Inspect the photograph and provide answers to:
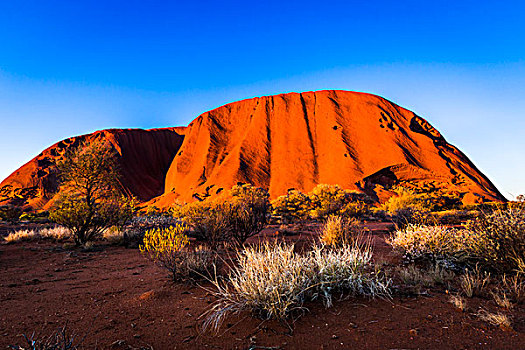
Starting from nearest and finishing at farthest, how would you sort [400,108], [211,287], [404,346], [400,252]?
[404,346] < [211,287] < [400,252] < [400,108]

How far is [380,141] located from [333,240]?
39048mm

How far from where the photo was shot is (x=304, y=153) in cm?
4388

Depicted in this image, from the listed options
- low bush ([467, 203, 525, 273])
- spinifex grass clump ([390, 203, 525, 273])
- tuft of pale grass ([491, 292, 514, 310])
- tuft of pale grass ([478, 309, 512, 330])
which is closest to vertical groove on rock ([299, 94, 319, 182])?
spinifex grass clump ([390, 203, 525, 273])

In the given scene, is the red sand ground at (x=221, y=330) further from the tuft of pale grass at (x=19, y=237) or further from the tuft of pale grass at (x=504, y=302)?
the tuft of pale grass at (x=19, y=237)

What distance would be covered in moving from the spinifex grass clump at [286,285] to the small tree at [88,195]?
984cm

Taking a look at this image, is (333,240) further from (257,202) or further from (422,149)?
(422,149)

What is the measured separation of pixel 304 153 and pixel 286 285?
4111 cm

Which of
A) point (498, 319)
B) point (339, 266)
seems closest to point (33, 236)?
point (339, 266)

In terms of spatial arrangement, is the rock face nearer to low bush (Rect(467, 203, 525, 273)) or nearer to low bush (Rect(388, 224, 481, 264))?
low bush (Rect(388, 224, 481, 264))

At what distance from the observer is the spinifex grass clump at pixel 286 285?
11.2 feet

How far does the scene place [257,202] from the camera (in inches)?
485

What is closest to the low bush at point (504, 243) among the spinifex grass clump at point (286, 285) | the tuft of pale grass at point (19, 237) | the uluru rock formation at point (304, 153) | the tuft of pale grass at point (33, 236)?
the spinifex grass clump at point (286, 285)

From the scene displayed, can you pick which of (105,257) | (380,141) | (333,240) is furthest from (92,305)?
(380,141)

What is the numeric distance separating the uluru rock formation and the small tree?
28.4 metres
